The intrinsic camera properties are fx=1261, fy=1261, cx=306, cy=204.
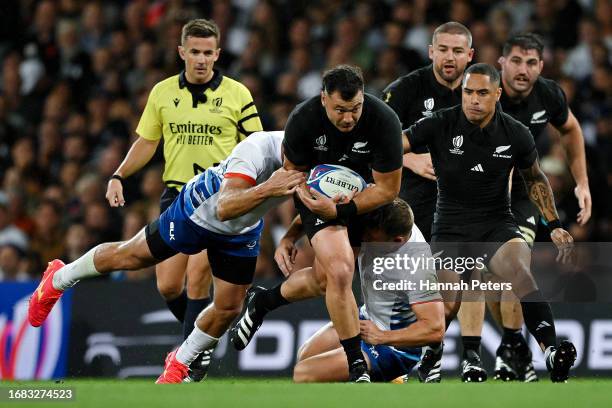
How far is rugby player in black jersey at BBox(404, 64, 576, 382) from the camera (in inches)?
321

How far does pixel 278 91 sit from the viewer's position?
43.1ft

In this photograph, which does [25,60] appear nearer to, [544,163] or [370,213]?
[544,163]

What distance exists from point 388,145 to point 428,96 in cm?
168

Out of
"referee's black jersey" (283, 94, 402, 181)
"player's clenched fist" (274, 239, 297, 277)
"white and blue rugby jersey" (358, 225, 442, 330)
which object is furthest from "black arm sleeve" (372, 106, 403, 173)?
"player's clenched fist" (274, 239, 297, 277)

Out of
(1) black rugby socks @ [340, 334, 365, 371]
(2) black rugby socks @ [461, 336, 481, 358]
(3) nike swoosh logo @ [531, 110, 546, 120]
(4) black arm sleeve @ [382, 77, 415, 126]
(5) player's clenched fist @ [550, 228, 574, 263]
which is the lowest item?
(2) black rugby socks @ [461, 336, 481, 358]

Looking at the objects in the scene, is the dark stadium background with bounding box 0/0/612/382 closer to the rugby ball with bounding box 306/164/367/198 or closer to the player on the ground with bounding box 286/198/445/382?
the player on the ground with bounding box 286/198/445/382

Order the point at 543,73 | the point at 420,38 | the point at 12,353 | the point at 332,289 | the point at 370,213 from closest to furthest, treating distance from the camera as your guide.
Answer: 1. the point at 332,289
2. the point at 370,213
3. the point at 12,353
4. the point at 543,73
5. the point at 420,38

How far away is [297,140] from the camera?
7395 mm

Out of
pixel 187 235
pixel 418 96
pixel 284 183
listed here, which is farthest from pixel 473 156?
pixel 187 235

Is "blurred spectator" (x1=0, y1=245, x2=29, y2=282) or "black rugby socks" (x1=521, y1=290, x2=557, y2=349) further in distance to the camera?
"blurred spectator" (x1=0, y1=245, x2=29, y2=282)

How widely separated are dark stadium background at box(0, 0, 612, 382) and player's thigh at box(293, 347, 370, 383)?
99.4 inches

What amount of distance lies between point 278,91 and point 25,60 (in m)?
3.46

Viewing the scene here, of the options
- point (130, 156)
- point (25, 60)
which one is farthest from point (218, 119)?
point (25, 60)

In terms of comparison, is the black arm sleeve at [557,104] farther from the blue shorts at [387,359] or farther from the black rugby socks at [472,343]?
the blue shorts at [387,359]
